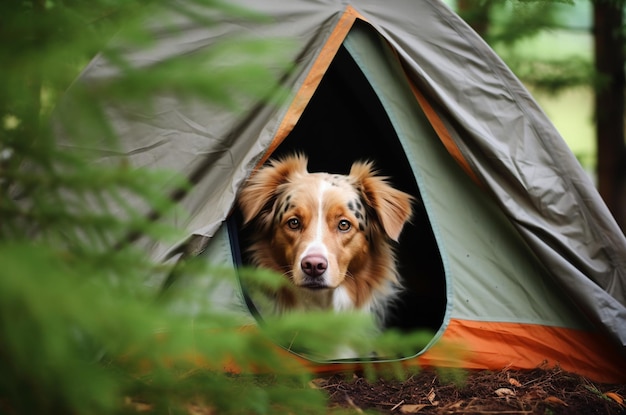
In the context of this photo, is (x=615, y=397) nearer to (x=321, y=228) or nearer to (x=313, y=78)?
(x=321, y=228)

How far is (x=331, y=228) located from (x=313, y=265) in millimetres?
333

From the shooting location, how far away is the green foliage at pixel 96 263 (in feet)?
2.45

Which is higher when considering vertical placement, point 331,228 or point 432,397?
point 331,228

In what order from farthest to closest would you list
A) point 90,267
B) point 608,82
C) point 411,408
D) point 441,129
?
point 608,82
point 441,129
point 411,408
point 90,267

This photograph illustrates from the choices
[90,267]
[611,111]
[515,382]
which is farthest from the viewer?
[611,111]

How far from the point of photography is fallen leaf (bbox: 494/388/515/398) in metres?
2.71

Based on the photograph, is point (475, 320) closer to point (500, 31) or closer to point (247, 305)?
point (247, 305)

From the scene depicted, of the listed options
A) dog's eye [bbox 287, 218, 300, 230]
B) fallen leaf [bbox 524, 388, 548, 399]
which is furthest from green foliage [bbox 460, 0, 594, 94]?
fallen leaf [bbox 524, 388, 548, 399]

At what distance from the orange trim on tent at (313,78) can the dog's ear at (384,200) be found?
68cm

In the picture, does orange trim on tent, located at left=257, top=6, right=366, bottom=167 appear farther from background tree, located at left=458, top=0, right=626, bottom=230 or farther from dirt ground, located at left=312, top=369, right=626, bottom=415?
background tree, located at left=458, top=0, right=626, bottom=230

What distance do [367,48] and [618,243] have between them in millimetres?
1617

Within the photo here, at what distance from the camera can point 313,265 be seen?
9.41 ft

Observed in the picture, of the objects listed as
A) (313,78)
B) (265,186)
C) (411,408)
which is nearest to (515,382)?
(411,408)

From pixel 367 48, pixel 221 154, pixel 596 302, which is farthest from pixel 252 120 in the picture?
pixel 596 302
